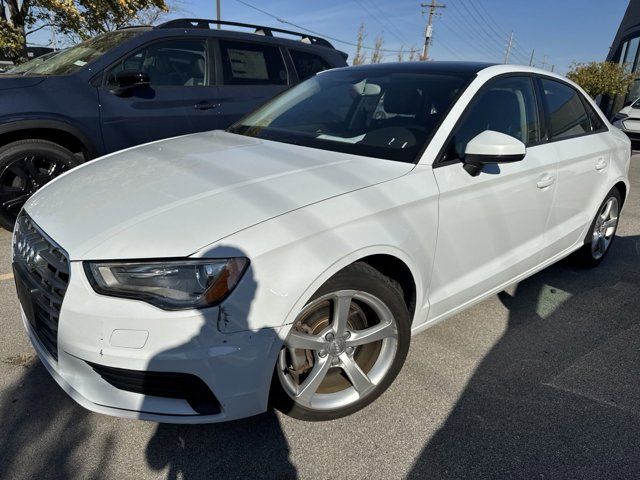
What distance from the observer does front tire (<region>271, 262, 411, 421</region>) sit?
195 cm

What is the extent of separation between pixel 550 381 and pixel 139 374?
2058 millimetres

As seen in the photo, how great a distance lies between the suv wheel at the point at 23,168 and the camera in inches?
153

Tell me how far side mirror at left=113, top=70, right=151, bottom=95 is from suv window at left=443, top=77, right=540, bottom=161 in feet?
9.58

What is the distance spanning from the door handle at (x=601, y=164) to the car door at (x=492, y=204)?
694 mm

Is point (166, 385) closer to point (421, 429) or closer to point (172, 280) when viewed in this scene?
point (172, 280)

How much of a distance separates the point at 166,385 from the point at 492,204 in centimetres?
181

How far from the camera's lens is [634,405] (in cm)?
239

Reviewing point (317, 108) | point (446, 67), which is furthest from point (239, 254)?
point (446, 67)

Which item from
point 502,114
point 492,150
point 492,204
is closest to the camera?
point 492,150

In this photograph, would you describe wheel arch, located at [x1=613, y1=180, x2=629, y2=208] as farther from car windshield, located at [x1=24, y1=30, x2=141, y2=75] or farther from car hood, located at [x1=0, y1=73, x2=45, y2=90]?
car hood, located at [x1=0, y1=73, x2=45, y2=90]

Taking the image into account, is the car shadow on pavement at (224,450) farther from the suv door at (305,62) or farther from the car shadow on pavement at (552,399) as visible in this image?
the suv door at (305,62)

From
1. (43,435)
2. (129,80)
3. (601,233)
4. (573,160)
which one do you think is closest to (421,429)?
(43,435)

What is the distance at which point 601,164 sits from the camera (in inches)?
139

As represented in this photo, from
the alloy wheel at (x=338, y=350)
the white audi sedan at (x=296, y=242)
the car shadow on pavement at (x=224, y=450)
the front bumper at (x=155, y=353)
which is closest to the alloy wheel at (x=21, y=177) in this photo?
the white audi sedan at (x=296, y=242)
